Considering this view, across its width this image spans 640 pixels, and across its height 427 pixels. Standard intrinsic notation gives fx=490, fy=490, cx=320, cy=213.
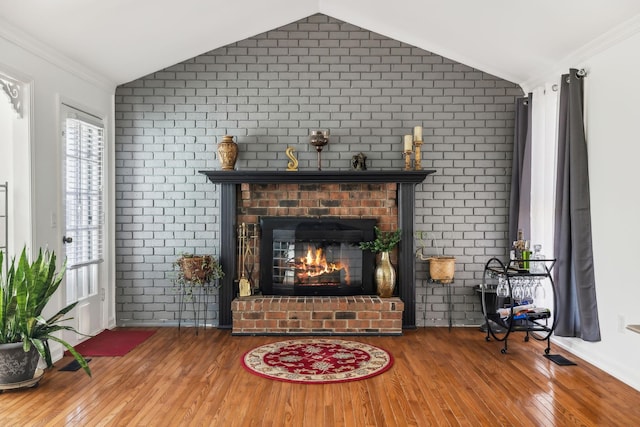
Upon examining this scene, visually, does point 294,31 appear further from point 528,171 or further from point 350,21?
point 528,171

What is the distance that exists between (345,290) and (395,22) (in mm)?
2841

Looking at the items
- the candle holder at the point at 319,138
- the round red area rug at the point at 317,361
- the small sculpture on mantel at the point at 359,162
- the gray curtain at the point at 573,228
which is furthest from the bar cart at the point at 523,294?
the candle holder at the point at 319,138

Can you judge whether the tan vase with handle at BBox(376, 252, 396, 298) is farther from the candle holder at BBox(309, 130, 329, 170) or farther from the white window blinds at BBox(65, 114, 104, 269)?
the white window blinds at BBox(65, 114, 104, 269)

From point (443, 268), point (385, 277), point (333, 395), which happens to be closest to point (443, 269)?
point (443, 268)

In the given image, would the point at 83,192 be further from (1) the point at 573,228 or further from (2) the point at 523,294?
(1) the point at 573,228

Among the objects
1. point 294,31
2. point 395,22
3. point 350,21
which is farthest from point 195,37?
point 395,22

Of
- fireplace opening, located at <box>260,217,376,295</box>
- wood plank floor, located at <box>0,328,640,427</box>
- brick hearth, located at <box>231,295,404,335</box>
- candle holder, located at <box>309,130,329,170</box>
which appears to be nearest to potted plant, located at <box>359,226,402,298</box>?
fireplace opening, located at <box>260,217,376,295</box>

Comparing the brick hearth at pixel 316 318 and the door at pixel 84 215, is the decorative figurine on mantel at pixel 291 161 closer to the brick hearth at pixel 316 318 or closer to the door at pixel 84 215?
the brick hearth at pixel 316 318

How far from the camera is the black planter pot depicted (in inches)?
132

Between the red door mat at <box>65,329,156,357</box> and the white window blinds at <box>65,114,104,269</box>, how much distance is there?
0.75 meters

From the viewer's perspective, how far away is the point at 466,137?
17.7ft

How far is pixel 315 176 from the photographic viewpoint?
5148 mm

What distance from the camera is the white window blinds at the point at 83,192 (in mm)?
4516

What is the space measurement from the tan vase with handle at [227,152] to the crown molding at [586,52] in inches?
126
